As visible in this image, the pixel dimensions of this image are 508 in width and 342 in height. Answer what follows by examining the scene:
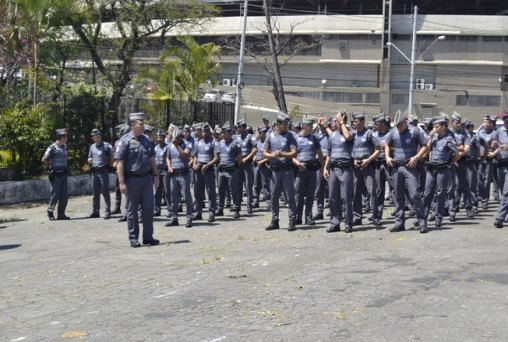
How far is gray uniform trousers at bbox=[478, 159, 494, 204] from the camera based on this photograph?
20.1 m

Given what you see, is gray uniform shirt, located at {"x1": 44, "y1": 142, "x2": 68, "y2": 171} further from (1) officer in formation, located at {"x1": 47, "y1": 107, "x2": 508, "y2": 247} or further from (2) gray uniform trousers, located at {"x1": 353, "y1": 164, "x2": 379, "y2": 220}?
(2) gray uniform trousers, located at {"x1": 353, "y1": 164, "x2": 379, "y2": 220}

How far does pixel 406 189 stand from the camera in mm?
15453

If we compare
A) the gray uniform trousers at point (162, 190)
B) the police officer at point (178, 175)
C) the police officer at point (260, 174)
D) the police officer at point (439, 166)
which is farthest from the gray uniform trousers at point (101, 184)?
the police officer at point (439, 166)

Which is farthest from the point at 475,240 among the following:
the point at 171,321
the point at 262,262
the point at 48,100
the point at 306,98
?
the point at 306,98

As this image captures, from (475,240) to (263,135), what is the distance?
27.8 ft

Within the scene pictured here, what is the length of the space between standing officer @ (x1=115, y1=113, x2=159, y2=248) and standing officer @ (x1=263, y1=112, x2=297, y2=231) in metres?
2.79

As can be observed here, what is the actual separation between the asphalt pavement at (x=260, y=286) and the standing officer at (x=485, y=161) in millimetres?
3883

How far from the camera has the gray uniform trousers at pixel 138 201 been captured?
14.0m

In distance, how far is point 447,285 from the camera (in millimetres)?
10047

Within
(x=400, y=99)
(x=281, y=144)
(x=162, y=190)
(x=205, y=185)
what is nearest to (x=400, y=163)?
(x=281, y=144)

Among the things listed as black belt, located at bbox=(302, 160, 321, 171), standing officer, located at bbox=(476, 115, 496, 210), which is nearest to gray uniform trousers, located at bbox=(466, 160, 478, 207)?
standing officer, located at bbox=(476, 115, 496, 210)

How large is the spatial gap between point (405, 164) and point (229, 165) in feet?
15.7

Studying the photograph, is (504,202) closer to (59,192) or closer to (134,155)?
(134,155)

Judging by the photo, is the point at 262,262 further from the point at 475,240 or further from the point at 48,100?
the point at 48,100
